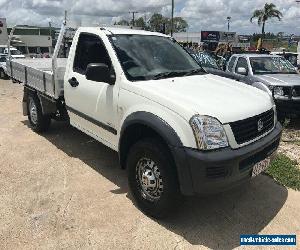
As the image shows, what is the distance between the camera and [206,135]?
3641 mm

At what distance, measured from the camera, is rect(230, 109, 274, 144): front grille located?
3822 millimetres

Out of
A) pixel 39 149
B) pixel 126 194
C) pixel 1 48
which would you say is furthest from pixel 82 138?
Answer: pixel 1 48

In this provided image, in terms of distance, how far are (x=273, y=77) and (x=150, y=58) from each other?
15.9ft

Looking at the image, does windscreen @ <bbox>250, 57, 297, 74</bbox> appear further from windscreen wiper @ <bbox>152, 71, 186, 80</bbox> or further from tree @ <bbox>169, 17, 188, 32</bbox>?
Result: tree @ <bbox>169, 17, 188, 32</bbox>

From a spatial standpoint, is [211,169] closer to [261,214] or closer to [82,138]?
[261,214]

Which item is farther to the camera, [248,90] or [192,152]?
[248,90]

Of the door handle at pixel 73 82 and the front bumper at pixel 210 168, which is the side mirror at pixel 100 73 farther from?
the front bumper at pixel 210 168

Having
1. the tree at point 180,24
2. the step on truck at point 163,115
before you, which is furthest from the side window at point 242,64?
the tree at point 180,24

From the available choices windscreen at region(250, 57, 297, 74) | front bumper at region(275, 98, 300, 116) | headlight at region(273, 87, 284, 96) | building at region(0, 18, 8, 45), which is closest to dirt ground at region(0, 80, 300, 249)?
front bumper at region(275, 98, 300, 116)

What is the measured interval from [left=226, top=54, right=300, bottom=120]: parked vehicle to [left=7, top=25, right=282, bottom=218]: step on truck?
138 inches

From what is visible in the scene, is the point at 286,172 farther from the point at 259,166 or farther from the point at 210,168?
the point at 210,168

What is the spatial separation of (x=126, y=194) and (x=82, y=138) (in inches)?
107

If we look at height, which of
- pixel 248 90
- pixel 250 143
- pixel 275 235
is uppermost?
pixel 248 90

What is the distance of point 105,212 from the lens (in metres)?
4.39
